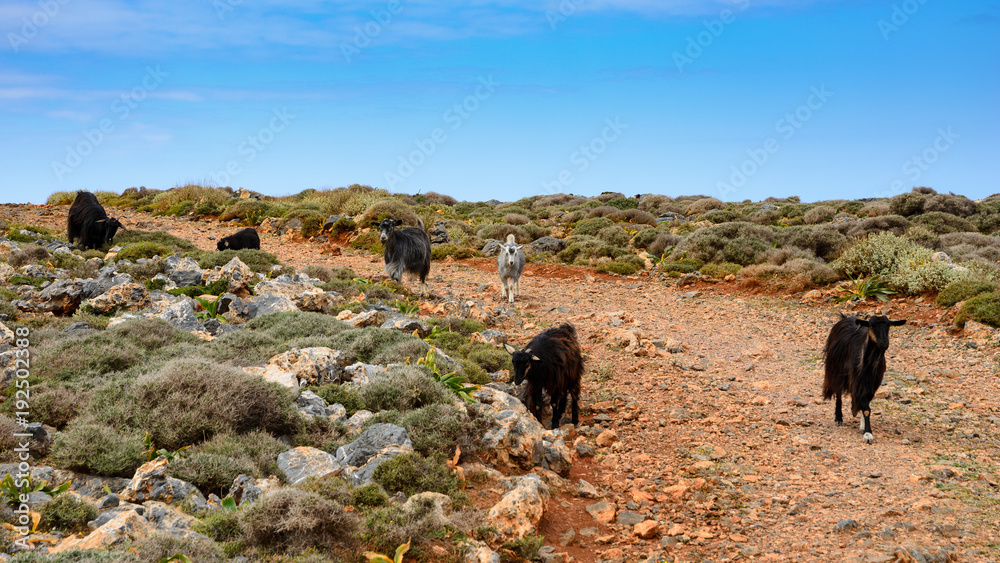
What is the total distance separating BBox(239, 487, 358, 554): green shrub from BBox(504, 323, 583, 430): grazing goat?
392 centimetres

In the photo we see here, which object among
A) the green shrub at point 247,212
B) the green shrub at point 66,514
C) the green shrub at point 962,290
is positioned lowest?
the green shrub at point 66,514

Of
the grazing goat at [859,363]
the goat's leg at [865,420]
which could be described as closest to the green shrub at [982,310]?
the grazing goat at [859,363]

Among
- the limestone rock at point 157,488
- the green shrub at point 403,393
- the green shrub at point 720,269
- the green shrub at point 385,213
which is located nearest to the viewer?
the limestone rock at point 157,488

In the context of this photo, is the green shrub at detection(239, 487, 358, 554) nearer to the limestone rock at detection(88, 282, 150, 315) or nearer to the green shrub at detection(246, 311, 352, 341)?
the green shrub at detection(246, 311, 352, 341)

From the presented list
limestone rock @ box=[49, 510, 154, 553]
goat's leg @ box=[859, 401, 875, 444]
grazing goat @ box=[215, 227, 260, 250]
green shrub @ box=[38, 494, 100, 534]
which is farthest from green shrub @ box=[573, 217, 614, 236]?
limestone rock @ box=[49, 510, 154, 553]

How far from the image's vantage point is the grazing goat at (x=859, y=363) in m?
7.79

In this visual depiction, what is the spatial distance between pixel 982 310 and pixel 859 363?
20.5 feet

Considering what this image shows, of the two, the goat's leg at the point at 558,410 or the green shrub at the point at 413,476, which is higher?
the goat's leg at the point at 558,410

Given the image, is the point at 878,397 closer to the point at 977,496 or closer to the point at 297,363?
the point at 977,496

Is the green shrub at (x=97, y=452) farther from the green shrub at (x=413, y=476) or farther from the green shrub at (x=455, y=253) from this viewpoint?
the green shrub at (x=455, y=253)

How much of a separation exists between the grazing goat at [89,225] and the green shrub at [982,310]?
23346 millimetres

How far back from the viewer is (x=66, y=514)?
444 centimetres

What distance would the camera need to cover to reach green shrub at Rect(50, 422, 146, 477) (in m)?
5.20

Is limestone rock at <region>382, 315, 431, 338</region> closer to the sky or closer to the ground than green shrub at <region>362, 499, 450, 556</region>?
closer to the sky
